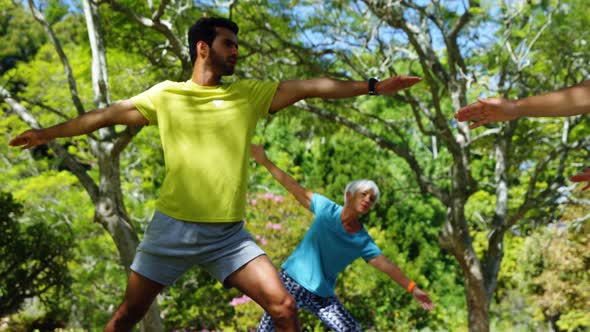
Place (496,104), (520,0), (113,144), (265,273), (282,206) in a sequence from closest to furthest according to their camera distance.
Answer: (496,104) < (265,273) < (113,144) < (520,0) < (282,206)

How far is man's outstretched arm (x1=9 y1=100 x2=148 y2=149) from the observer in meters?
3.04

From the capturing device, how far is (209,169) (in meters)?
2.83

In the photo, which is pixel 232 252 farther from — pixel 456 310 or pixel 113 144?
pixel 456 310

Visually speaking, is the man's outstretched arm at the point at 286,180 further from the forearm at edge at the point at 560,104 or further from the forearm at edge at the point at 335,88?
the forearm at edge at the point at 560,104

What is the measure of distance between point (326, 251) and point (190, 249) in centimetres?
163


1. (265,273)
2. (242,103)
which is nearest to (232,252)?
(265,273)

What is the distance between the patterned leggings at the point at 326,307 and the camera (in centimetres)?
412

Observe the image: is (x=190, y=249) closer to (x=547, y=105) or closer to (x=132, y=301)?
(x=132, y=301)

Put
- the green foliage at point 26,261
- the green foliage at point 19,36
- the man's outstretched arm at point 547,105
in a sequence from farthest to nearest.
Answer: the green foliage at point 19,36 → the green foliage at point 26,261 → the man's outstretched arm at point 547,105

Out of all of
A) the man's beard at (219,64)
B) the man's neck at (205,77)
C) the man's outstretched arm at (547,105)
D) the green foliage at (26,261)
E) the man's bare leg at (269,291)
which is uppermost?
the man's beard at (219,64)

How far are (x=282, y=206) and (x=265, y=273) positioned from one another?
8081 millimetres

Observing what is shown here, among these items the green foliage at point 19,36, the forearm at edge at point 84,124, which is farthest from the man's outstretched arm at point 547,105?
the green foliage at point 19,36

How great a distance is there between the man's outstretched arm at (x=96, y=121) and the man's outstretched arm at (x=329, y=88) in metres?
0.65

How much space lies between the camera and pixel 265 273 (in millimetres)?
2766
